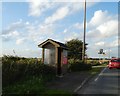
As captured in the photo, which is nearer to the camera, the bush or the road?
the road

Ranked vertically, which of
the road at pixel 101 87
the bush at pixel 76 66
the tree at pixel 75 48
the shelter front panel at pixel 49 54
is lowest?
the road at pixel 101 87

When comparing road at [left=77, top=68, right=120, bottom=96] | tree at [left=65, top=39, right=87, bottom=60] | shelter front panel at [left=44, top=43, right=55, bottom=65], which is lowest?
road at [left=77, top=68, right=120, bottom=96]

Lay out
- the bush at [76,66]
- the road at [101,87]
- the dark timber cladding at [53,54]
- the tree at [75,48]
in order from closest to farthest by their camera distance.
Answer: the road at [101,87]
the dark timber cladding at [53,54]
the bush at [76,66]
the tree at [75,48]

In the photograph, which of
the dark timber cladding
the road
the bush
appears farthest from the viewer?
the bush

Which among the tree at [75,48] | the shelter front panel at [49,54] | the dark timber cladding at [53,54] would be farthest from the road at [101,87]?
the tree at [75,48]

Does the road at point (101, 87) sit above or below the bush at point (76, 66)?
below

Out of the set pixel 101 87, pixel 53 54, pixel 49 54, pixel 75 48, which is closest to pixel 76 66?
pixel 49 54

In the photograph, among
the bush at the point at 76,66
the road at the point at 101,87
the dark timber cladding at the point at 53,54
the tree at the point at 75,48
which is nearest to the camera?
the road at the point at 101,87

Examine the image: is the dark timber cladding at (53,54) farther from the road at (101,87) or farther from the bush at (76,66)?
the bush at (76,66)

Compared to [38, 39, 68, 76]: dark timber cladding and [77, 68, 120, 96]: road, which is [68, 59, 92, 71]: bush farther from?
[77, 68, 120, 96]: road

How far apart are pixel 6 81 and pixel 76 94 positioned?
362 cm

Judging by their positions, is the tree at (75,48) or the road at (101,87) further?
the tree at (75,48)

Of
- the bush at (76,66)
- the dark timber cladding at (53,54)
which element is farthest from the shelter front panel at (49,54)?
the bush at (76,66)

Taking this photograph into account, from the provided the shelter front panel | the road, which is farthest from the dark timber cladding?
the road
